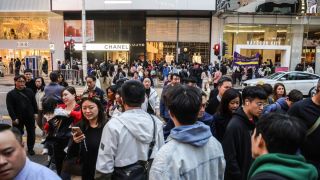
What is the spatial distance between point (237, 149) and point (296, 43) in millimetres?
33828

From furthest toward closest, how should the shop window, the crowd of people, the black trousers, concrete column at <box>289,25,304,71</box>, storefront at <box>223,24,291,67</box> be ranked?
the shop window < storefront at <box>223,24,291,67</box> < concrete column at <box>289,25,304,71</box> < the black trousers < the crowd of people

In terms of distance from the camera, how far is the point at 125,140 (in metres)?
3.05

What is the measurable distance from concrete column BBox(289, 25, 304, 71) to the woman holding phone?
107ft

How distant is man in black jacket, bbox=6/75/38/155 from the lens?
6.92m

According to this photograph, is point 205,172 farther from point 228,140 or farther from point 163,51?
point 163,51

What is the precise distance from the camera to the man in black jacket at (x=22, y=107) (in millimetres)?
Result: 6922

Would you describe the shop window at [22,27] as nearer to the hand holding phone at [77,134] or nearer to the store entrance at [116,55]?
the store entrance at [116,55]

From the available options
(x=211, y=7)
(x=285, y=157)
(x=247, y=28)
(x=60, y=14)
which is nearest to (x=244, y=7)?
(x=247, y=28)

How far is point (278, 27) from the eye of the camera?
1335 inches

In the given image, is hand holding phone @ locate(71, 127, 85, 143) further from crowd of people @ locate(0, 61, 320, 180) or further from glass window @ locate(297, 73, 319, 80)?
glass window @ locate(297, 73, 319, 80)

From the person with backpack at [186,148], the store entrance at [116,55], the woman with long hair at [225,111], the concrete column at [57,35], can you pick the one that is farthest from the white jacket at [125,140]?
the concrete column at [57,35]

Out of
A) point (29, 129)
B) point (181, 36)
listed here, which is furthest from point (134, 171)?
point (181, 36)

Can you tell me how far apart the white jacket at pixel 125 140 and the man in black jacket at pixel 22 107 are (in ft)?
15.0

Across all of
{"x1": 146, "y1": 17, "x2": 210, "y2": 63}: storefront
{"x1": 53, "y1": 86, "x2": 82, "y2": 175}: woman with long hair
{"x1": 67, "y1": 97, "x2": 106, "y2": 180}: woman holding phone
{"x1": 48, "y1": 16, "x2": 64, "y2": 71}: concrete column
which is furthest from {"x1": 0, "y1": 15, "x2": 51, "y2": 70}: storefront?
{"x1": 67, "y1": 97, "x2": 106, "y2": 180}: woman holding phone
